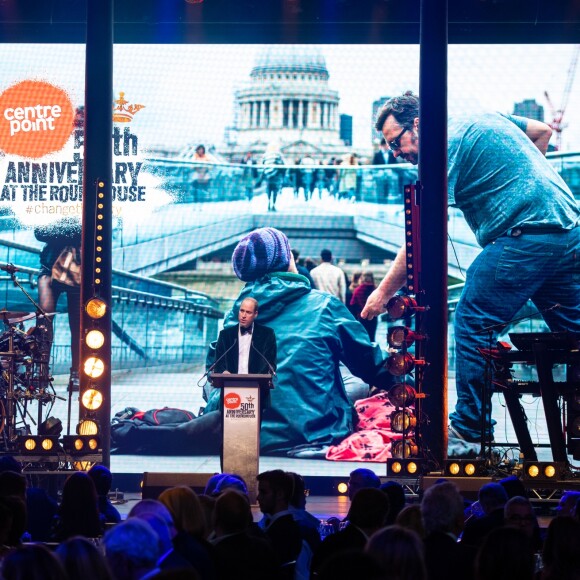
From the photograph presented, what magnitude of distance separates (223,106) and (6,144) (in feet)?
8.44

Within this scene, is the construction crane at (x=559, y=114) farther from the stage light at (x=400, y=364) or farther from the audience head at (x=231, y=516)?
the audience head at (x=231, y=516)

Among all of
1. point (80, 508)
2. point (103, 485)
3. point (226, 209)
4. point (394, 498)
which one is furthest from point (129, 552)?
point (226, 209)

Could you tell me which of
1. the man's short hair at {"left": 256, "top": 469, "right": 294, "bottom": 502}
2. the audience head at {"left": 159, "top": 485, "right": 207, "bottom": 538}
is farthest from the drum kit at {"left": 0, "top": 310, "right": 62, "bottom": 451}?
the audience head at {"left": 159, "top": 485, "right": 207, "bottom": 538}

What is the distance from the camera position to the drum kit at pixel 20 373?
35.9ft

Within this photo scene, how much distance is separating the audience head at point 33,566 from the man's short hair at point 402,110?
1017 centimetres

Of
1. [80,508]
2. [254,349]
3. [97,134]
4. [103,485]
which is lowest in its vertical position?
[103,485]

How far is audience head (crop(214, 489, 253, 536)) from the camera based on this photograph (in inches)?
180

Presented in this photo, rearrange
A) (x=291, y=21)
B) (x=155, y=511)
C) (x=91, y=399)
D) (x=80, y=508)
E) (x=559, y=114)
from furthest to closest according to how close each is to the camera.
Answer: (x=291, y=21) → (x=559, y=114) → (x=91, y=399) → (x=80, y=508) → (x=155, y=511)

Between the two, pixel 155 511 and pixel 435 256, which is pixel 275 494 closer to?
pixel 155 511

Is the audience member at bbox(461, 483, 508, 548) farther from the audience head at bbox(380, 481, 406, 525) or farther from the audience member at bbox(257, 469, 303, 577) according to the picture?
the audience member at bbox(257, 469, 303, 577)

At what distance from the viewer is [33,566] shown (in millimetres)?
3006

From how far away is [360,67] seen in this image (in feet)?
42.1

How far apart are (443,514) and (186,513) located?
107 cm

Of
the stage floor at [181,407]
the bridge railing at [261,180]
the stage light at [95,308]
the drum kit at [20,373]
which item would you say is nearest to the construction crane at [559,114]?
the bridge railing at [261,180]
